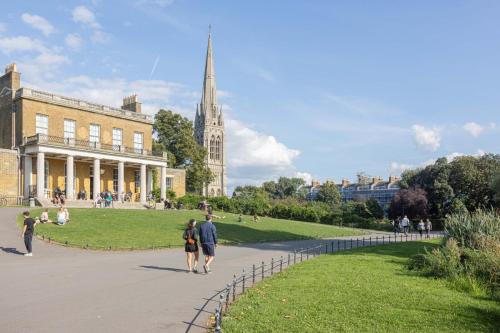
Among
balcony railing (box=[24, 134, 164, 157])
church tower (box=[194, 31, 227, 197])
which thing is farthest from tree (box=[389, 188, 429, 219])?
church tower (box=[194, 31, 227, 197])

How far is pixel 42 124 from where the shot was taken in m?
42.5

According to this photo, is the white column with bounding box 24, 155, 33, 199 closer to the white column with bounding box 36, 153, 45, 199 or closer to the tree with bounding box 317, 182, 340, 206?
the white column with bounding box 36, 153, 45, 199

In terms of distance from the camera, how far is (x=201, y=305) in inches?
411

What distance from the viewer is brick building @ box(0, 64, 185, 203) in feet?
133

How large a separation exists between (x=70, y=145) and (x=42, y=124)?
3.55 meters

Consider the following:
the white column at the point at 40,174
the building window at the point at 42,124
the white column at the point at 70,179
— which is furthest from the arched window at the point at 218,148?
the white column at the point at 40,174

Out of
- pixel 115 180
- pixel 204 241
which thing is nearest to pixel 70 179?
pixel 115 180

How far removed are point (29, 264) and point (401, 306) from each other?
11.5m

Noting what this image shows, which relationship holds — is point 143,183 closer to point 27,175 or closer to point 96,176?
point 96,176

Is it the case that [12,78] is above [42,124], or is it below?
above

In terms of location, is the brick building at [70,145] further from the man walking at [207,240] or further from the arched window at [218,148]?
the arched window at [218,148]

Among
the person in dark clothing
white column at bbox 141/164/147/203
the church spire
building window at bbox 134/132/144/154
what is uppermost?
the church spire

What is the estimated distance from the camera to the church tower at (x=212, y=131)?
130 meters

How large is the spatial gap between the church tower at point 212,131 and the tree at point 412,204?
68886 millimetres
